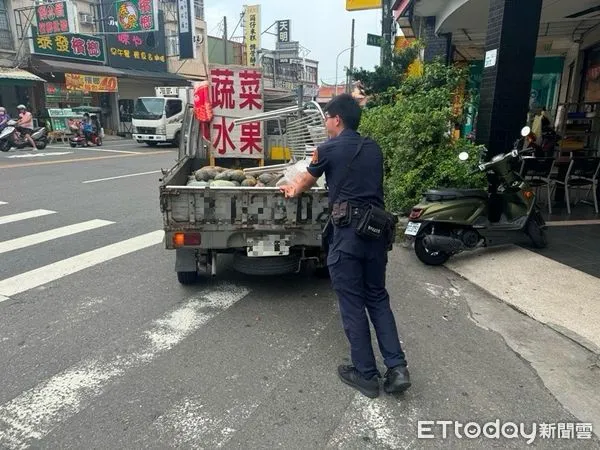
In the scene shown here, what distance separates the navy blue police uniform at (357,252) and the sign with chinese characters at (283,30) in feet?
128

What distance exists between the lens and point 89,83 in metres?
24.7

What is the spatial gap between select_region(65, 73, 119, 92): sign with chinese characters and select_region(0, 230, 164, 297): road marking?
821 inches

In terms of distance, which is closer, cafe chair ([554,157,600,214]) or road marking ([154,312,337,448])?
road marking ([154,312,337,448])

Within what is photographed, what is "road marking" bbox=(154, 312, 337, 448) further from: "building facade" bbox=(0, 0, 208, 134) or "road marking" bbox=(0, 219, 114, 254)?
"building facade" bbox=(0, 0, 208, 134)

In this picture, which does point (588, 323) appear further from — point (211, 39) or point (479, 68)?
point (211, 39)

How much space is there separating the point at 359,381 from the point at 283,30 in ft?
131

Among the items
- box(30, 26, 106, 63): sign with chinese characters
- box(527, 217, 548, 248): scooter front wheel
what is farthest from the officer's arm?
box(30, 26, 106, 63): sign with chinese characters

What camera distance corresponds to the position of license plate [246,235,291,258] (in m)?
4.10

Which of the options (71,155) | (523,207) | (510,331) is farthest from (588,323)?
(71,155)

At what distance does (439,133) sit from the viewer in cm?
623

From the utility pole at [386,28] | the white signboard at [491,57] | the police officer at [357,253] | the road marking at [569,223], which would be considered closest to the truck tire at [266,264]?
the police officer at [357,253]

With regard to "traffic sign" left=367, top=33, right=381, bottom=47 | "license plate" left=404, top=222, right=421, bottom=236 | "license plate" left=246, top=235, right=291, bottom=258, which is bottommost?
"license plate" left=404, top=222, right=421, bottom=236

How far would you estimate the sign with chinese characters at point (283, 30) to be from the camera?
38.6 metres

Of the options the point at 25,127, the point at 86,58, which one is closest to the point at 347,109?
the point at 25,127
